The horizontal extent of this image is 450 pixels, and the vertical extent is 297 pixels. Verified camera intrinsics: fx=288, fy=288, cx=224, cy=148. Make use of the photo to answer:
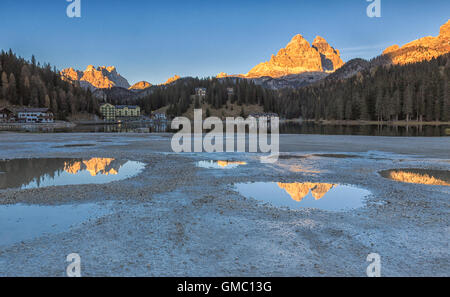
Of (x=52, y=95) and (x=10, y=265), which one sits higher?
(x=52, y=95)

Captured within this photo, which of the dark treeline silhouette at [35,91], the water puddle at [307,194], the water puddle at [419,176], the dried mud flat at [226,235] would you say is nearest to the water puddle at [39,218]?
the dried mud flat at [226,235]

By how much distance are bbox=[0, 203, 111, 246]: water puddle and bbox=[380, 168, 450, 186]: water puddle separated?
54.9 feet

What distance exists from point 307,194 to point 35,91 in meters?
179

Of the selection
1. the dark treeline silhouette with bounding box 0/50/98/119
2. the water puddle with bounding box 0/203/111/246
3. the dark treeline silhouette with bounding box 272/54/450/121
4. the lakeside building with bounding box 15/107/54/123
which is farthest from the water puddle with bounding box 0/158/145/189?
the dark treeline silhouette with bounding box 0/50/98/119

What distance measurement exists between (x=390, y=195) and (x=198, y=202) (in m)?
9.07

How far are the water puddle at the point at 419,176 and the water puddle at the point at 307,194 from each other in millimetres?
4408

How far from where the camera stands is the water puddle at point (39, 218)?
9.02 metres

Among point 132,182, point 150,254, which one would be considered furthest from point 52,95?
point 150,254

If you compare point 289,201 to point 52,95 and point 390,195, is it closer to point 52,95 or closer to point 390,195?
point 390,195

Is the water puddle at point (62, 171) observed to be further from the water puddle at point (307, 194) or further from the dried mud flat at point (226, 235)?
the water puddle at point (307, 194)

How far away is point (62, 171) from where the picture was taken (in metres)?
21.0

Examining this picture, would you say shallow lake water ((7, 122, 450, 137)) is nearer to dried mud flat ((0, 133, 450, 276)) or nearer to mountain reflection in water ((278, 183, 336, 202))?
mountain reflection in water ((278, 183, 336, 202))
